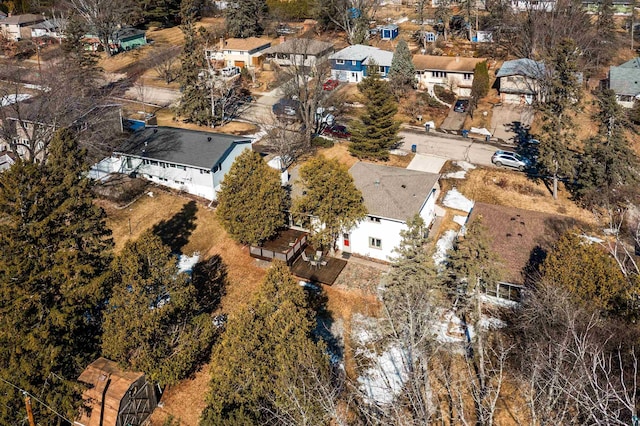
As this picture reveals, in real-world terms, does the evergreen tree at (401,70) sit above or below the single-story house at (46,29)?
below

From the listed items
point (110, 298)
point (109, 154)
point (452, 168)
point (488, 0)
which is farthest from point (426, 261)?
point (488, 0)

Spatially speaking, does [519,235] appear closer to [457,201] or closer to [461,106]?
[457,201]

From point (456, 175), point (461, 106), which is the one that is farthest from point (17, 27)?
point (456, 175)

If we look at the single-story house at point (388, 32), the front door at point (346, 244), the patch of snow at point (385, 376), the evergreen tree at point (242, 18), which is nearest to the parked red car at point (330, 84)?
the single-story house at point (388, 32)

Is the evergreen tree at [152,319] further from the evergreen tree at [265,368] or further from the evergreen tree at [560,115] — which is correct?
the evergreen tree at [560,115]

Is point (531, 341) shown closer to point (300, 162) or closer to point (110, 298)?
point (110, 298)

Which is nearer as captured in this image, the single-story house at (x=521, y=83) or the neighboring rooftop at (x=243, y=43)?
the single-story house at (x=521, y=83)
